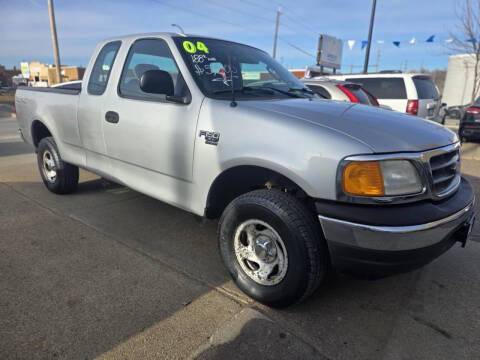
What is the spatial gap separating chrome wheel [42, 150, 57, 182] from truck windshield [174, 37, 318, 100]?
2.57 metres

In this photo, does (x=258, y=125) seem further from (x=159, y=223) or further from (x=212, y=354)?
(x=159, y=223)

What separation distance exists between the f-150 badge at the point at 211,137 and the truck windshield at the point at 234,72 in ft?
1.02

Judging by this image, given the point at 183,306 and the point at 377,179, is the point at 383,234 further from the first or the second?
the point at 183,306

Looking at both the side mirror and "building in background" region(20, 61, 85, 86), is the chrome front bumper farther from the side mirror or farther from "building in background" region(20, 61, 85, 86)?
"building in background" region(20, 61, 85, 86)

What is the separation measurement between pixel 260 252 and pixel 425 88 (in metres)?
8.05

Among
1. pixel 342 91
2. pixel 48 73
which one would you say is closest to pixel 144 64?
pixel 342 91

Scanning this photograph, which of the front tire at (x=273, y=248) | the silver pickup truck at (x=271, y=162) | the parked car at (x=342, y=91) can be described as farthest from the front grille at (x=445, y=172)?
the parked car at (x=342, y=91)

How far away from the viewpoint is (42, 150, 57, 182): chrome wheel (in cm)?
439

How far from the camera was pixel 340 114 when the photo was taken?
2.31m

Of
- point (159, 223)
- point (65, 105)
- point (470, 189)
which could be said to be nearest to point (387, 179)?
point (470, 189)

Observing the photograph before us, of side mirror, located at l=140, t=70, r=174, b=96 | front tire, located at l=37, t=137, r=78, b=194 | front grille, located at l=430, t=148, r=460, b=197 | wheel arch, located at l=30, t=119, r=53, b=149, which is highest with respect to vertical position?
side mirror, located at l=140, t=70, r=174, b=96

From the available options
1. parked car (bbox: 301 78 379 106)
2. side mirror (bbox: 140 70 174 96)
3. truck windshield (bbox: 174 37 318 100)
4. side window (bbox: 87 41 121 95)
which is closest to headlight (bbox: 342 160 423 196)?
truck windshield (bbox: 174 37 318 100)

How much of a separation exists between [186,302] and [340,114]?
1.65 meters

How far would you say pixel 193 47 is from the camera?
9.48ft
